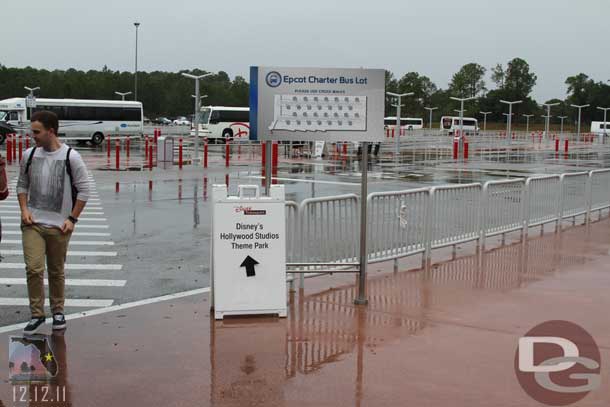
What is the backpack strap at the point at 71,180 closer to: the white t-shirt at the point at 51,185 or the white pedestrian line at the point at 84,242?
the white t-shirt at the point at 51,185

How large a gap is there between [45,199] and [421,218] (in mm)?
5315

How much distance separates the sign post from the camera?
773 cm

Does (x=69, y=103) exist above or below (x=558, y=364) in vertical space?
above

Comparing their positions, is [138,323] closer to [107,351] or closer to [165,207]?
[107,351]

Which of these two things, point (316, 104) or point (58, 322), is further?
point (316, 104)

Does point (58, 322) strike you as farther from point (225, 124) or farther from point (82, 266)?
point (225, 124)

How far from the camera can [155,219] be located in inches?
591

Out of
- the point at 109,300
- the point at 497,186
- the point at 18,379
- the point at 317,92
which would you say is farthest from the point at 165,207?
the point at 18,379

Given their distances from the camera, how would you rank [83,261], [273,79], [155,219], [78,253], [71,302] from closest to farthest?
[273,79]
[71,302]
[83,261]
[78,253]
[155,219]

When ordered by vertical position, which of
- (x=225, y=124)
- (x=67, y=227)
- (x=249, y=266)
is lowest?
(x=249, y=266)

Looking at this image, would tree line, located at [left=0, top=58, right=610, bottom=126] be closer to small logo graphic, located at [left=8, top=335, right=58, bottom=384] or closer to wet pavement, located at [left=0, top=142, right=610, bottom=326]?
wet pavement, located at [left=0, top=142, right=610, bottom=326]

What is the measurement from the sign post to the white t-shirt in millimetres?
1816

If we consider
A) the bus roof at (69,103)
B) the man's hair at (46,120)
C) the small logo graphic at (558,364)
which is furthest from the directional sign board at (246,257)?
the bus roof at (69,103)

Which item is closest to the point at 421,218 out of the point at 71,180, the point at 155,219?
the point at 71,180
